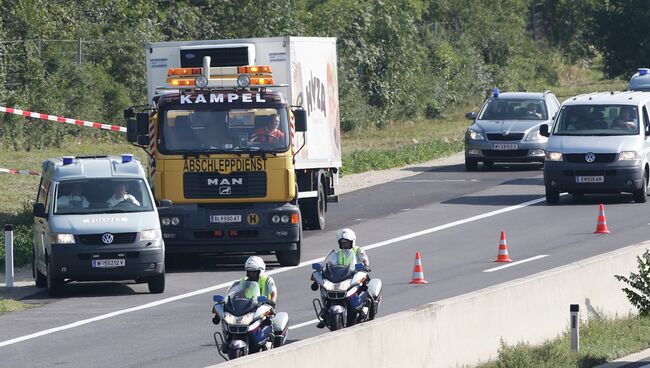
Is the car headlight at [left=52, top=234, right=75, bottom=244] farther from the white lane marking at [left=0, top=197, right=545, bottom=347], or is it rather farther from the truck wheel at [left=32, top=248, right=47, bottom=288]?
the truck wheel at [left=32, top=248, right=47, bottom=288]

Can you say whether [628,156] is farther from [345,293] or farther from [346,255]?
[345,293]

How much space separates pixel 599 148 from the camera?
28750 mm

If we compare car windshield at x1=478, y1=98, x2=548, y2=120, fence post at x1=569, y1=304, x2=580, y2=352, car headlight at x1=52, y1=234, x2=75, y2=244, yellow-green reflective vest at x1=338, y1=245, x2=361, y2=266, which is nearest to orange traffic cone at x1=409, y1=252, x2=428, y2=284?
yellow-green reflective vest at x1=338, y1=245, x2=361, y2=266

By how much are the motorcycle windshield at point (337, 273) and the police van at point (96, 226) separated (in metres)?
4.45

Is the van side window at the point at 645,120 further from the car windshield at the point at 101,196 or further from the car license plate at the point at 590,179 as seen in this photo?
the car windshield at the point at 101,196

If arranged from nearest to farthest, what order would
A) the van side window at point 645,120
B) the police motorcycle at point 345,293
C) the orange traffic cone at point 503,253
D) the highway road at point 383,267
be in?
the police motorcycle at point 345,293
the highway road at point 383,267
the orange traffic cone at point 503,253
the van side window at point 645,120

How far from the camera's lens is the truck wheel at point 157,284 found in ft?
67.3

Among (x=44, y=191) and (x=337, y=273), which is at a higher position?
(x=44, y=191)

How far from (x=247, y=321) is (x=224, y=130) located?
8545 mm

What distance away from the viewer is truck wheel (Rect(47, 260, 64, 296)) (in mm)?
20266

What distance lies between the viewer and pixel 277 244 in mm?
22469

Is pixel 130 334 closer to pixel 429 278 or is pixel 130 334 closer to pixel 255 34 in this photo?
pixel 429 278

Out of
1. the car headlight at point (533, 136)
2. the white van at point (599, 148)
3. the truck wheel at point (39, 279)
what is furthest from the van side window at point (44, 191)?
the car headlight at point (533, 136)

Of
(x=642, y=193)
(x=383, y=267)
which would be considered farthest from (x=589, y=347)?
(x=642, y=193)
